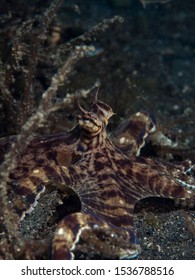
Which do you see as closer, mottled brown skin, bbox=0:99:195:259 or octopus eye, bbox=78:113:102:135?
mottled brown skin, bbox=0:99:195:259

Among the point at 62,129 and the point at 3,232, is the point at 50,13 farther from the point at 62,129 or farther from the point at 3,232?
the point at 3,232

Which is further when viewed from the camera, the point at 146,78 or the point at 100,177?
the point at 146,78

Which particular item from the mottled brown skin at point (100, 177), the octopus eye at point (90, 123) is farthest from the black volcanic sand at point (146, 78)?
the octopus eye at point (90, 123)

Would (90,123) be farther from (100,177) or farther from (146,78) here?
(146,78)

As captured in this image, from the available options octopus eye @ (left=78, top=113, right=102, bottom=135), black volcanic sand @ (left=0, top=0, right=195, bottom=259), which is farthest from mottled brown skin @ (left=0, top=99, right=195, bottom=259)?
black volcanic sand @ (left=0, top=0, right=195, bottom=259)

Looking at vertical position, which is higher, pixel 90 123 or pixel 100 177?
pixel 90 123

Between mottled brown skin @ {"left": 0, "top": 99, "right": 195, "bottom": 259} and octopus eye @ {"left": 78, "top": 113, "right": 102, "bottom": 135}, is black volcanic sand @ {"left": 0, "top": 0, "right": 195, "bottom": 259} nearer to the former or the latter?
mottled brown skin @ {"left": 0, "top": 99, "right": 195, "bottom": 259}

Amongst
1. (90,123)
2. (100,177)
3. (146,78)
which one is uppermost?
(90,123)

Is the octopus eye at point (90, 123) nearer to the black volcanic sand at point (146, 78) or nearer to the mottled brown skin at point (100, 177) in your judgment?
the mottled brown skin at point (100, 177)

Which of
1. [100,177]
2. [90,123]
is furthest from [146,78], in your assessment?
[100,177]

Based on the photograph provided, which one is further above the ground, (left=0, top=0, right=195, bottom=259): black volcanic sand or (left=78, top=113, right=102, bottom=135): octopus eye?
(left=78, top=113, right=102, bottom=135): octopus eye
